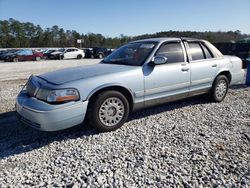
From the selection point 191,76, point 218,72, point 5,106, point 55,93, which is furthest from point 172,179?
point 5,106

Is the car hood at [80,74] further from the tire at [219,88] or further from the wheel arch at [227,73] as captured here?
the wheel arch at [227,73]

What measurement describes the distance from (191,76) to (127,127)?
1.79 meters

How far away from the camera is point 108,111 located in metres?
4.21

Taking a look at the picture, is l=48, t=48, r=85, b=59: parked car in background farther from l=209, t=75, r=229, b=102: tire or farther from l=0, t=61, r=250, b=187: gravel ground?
l=209, t=75, r=229, b=102: tire

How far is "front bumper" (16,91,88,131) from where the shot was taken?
12.0 feet

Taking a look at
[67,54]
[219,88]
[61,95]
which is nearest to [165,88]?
[219,88]

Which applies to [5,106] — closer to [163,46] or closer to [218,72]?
[163,46]

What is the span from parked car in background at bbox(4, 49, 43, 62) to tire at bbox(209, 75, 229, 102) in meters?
29.4

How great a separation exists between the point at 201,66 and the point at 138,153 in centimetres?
278

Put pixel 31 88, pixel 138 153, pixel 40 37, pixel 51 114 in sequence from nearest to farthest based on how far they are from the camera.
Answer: pixel 138 153, pixel 51 114, pixel 31 88, pixel 40 37

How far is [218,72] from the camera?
19.1 ft

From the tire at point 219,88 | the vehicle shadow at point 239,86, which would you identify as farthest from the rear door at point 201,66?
the vehicle shadow at point 239,86

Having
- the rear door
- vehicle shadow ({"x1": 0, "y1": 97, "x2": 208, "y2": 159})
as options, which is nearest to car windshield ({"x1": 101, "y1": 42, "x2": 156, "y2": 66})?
the rear door

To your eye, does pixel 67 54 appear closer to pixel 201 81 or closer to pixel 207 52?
pixel 207 52
